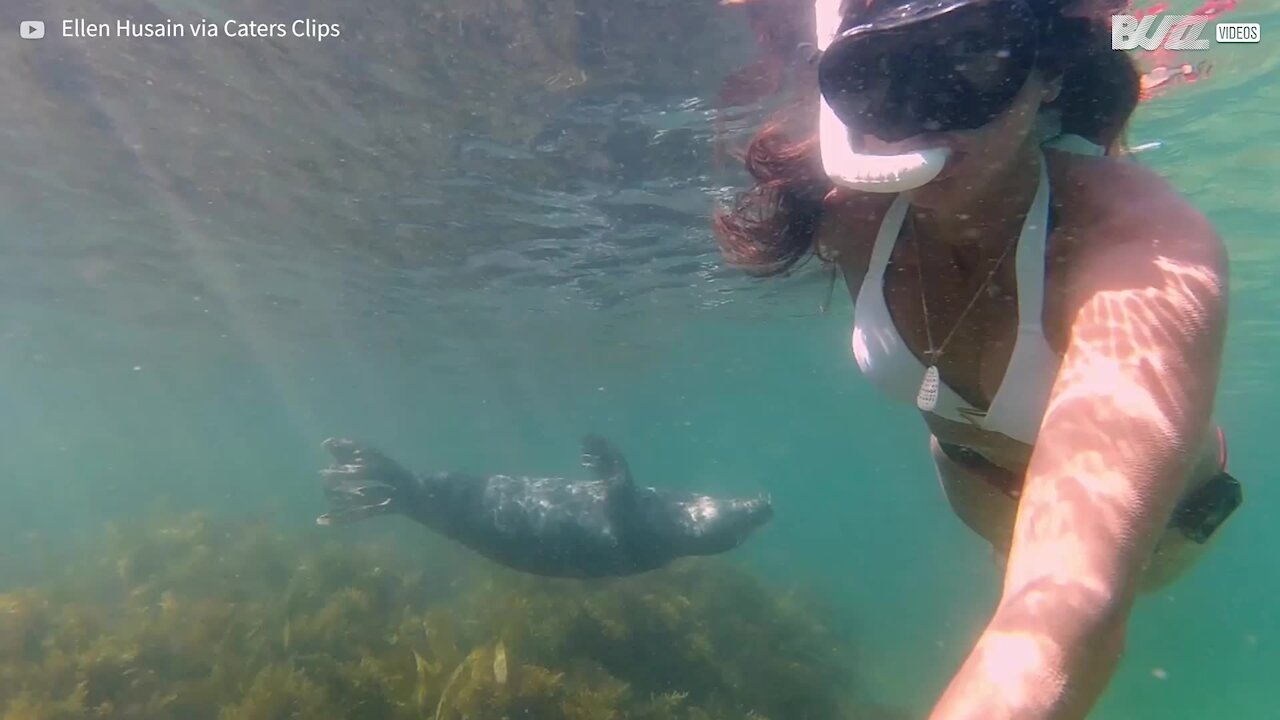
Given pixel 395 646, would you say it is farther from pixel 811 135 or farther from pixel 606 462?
pixel 811 135

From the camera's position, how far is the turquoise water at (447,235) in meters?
10.7

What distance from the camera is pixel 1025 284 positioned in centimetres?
211

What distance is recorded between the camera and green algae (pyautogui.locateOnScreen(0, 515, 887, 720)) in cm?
809

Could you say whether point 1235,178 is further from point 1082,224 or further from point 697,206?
point 1082,224

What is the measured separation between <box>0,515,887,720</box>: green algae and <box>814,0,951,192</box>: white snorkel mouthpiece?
23.3 feet

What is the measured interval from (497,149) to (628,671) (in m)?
8.69

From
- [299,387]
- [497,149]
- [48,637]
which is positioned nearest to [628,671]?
[48,637]

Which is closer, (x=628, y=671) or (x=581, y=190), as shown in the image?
(x=628, y=671)

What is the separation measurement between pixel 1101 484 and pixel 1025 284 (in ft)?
2.69

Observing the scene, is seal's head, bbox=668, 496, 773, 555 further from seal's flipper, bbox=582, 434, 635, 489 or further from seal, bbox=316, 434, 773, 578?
seal's flipper, bbox=582, 434, 635, 489

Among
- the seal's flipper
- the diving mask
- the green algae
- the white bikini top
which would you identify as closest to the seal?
the seal's flipper

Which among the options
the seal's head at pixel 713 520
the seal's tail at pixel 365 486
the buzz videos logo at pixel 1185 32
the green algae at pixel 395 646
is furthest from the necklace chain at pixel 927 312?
the seal's tail at pixel 365 486

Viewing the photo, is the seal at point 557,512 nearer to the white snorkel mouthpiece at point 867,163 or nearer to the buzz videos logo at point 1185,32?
the buzz videos logo at point 1185,32

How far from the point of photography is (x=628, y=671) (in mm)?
11109
